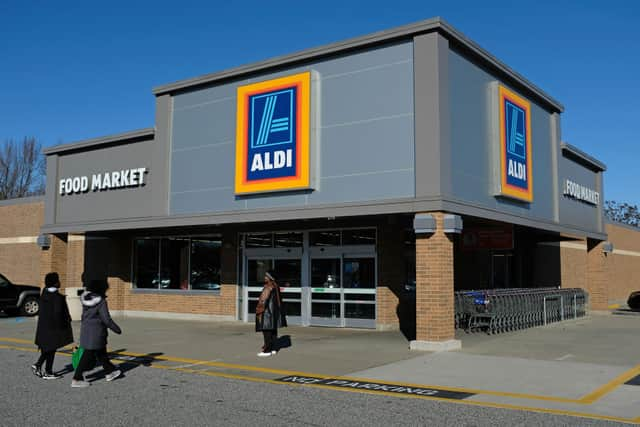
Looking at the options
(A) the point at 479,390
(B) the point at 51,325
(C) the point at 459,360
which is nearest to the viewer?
(A) the point at 479,390

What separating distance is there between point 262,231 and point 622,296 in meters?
28.9

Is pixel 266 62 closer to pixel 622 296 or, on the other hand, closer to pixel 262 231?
pixel 262 231

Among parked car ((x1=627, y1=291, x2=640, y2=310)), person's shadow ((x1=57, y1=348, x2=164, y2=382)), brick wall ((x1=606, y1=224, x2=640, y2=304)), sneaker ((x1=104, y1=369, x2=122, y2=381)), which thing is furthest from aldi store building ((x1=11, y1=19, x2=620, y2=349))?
brick wall ((x1=606, y1=224, x2=640, y2=304))

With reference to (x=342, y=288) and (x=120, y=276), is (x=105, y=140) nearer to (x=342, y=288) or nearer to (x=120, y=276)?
(x=120, y=276)

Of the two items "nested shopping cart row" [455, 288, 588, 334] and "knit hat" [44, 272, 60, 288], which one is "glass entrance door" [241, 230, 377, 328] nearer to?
"nested shopping cart row" [455, 288, 588, 334]

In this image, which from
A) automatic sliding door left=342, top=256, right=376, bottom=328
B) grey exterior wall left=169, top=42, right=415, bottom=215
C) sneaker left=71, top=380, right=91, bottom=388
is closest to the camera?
sneaker left=71, top=380, right=91, bottom=388

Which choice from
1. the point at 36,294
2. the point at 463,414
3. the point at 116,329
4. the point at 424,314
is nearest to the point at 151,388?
the point at 116,329

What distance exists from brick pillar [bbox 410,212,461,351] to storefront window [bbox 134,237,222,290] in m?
9.88

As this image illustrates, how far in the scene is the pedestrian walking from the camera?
13.1 metres

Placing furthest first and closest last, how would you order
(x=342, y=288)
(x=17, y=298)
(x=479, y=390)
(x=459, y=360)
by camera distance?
1. (x=17, y=298)
2. (x=342, y=288)
3. (x=459, y=360)
4. (x=479, y=390)

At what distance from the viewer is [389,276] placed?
1847cm

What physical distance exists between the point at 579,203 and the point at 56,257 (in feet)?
59.8

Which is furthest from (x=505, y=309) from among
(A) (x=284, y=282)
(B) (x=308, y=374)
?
(B) (x=308, y=374)

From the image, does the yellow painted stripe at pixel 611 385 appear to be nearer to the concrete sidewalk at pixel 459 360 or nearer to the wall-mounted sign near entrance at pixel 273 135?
the concrete sidewalk at pixel 459 360
